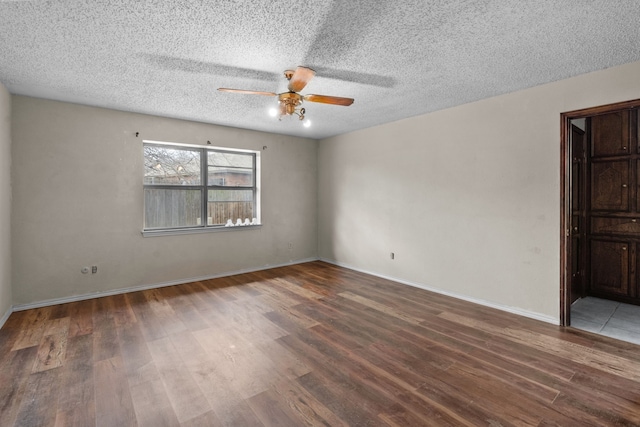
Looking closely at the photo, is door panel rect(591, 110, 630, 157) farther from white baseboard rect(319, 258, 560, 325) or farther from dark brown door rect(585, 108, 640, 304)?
white baseboard rect(319, 258, 560, 325)

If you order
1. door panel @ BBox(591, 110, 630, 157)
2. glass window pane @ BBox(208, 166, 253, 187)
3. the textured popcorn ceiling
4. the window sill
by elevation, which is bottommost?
the window sill

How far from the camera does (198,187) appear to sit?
15.9 feet

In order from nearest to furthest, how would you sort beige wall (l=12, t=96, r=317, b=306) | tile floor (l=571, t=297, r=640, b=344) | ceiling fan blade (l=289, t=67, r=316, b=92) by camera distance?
1. ceiling fan blade (l=289, t=67, r=316, b=92)
2. tile floor (l=571, t=297, r=640, b=344)
3. beige wall (l=12, t=96, r=317, b=306)

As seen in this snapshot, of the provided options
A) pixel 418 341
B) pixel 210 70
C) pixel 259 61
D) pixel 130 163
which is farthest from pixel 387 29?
pixel 130 163

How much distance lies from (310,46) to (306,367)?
251cm

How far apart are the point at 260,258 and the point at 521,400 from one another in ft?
14.0

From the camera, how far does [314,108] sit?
3963mm

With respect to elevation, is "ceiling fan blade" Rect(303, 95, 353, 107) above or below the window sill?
above

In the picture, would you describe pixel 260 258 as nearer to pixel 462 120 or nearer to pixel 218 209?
pixel 218 209

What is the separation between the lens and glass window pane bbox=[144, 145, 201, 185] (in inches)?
175

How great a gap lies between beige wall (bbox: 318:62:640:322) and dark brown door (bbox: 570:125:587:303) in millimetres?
802

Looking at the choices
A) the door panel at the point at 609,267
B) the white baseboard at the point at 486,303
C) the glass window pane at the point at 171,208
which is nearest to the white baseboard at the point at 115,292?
the glass window pane at the point at 171,208

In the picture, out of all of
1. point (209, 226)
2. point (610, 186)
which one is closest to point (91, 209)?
point (209, 226)

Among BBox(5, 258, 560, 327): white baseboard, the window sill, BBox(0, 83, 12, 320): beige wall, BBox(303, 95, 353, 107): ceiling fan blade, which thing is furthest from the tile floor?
BBox(0, 83, 12, 320): beige wall
